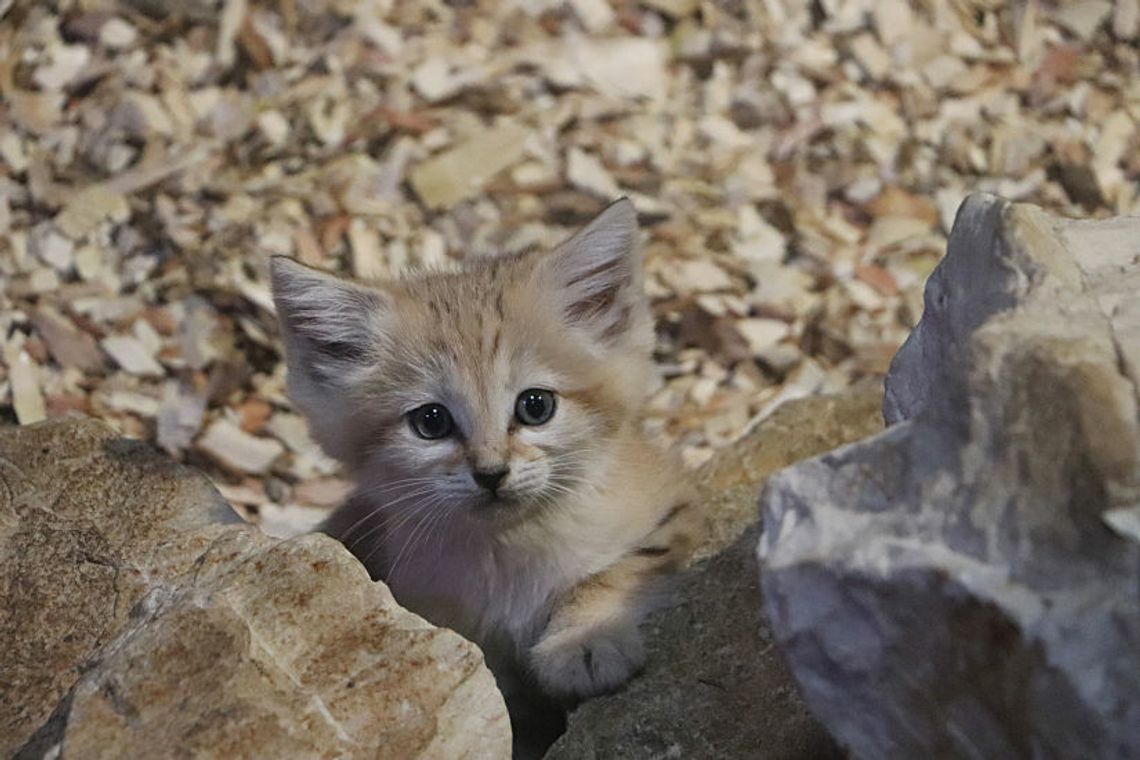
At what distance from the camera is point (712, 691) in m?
2.67

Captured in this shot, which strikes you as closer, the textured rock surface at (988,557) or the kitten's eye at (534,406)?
the textured rock surface at (988,557)

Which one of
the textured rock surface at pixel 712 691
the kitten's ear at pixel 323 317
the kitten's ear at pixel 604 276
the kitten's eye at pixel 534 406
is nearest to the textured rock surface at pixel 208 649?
the textured rock surface at pixel 712 691

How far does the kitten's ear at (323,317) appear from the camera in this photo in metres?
3.10

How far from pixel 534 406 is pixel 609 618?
467 mm

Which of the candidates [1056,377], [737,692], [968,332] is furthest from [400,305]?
[1056,377]

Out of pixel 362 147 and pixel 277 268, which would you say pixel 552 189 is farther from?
pixel 277 268

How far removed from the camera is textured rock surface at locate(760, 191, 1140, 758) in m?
1.64

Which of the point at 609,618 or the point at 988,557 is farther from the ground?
the point at 988,557

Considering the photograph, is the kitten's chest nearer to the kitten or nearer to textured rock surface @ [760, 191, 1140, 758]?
the kitten

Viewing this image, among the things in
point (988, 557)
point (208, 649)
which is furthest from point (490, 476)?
point (988, 557)

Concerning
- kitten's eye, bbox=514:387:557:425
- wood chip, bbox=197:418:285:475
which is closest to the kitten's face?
kitten's eye, bbox=514:387:557:425

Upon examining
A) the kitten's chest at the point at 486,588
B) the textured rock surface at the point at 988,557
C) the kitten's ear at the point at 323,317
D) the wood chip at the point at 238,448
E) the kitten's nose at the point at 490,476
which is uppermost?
the textured rock surface at the point at 988,557

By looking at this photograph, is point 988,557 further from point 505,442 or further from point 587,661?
point 505,442

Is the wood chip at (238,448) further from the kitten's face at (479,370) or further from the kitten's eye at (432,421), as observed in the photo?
the kitten's eye at (432,421)
